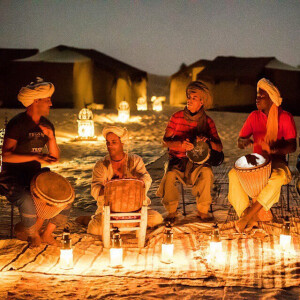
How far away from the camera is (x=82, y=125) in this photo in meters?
14.3

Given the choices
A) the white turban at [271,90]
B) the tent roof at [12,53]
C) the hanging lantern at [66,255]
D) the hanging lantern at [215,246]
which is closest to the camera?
the hanging lantern at [66,255]

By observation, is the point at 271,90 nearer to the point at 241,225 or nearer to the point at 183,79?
the point at 241,225

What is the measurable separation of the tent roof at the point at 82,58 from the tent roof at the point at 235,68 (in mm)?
4765

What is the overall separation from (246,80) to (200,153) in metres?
21.4

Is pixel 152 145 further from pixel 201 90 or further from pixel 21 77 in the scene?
pixel 21 77

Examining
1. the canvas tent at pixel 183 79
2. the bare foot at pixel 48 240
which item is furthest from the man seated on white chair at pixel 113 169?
the canvas tent at pixel 183 79

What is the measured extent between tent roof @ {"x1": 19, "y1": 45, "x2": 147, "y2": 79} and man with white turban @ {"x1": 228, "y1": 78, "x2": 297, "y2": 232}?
1888 centimetres

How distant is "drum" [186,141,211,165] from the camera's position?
5.82 metres

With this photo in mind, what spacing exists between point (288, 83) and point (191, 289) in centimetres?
2415

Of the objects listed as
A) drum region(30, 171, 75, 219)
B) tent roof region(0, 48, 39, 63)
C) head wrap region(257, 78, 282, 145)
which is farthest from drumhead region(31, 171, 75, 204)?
tent roof region(0, 48, 39, 63)

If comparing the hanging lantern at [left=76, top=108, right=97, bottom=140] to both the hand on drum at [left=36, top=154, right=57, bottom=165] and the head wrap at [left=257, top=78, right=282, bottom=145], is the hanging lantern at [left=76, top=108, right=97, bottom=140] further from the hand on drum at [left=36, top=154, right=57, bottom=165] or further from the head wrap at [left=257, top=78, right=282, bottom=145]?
the hand on drum at [left=36, top=154, right=57, bottom=165]

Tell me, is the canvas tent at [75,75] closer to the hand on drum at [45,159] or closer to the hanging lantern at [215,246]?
the hand on drum at [45,159]

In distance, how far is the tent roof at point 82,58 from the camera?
78.3 feet

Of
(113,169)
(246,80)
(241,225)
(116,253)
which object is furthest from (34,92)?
(246,80)
